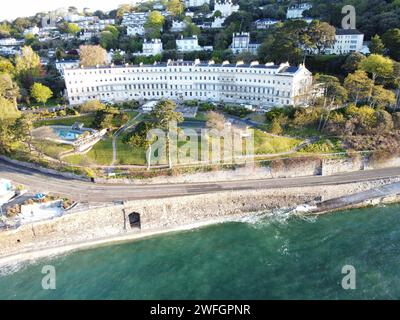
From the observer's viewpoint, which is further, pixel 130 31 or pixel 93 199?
pixel 130 31

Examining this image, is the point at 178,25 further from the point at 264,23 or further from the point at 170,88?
the point at 170,88

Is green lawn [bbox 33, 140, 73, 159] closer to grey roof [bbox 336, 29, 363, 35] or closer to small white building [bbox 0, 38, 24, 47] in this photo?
grey roof [bbox 336, 29, 363, 35]

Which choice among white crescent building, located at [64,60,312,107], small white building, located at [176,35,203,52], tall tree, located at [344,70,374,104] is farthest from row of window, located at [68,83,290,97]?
small white building, located at [176,35,203,52]

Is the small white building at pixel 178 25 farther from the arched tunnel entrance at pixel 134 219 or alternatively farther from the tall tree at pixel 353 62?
the arched tunnel entrance at pixel 134 219

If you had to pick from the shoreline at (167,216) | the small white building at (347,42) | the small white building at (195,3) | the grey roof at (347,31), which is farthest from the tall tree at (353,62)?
the small white building at (195,3)

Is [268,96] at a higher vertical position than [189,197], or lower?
higher
